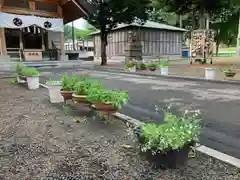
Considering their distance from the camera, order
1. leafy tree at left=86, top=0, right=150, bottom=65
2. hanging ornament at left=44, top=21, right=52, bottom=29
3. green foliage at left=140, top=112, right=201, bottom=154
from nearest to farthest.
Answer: green foliage at left=140, top=112, right=201, bottom=154 → leafy tree at left=86, top=0, right=150, bottom=65 → hanging ornament at left=44, top=21, right=52, bottom=29

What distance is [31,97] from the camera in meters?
6.19

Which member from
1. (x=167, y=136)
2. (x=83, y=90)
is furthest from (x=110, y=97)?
(x=167, y=136)

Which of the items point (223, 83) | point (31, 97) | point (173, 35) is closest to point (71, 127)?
point (31, 97)

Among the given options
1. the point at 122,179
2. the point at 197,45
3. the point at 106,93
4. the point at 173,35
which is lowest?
the point at 122,179

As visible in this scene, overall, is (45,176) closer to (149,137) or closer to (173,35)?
(149,137)

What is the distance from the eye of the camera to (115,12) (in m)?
17.1

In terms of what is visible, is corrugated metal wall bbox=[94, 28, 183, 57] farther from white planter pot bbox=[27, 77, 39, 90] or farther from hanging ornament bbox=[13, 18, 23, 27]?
white planter pot bbox=[27, 77, 39, 90]

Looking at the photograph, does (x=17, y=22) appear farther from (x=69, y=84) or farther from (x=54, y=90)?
(x=69, y=84)

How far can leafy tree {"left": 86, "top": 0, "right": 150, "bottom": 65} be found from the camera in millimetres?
16547

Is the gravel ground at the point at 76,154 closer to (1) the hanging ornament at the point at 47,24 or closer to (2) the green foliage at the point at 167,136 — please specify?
(2) the green foliage at the point at 167,136

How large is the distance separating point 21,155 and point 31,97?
12.5ft

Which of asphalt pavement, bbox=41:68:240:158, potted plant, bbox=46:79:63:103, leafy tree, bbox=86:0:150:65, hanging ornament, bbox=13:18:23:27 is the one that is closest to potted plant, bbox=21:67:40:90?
potted plant, bbox=46:79:63:103

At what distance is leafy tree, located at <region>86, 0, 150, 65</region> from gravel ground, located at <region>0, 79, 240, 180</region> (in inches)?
551

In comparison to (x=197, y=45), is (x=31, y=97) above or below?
below
